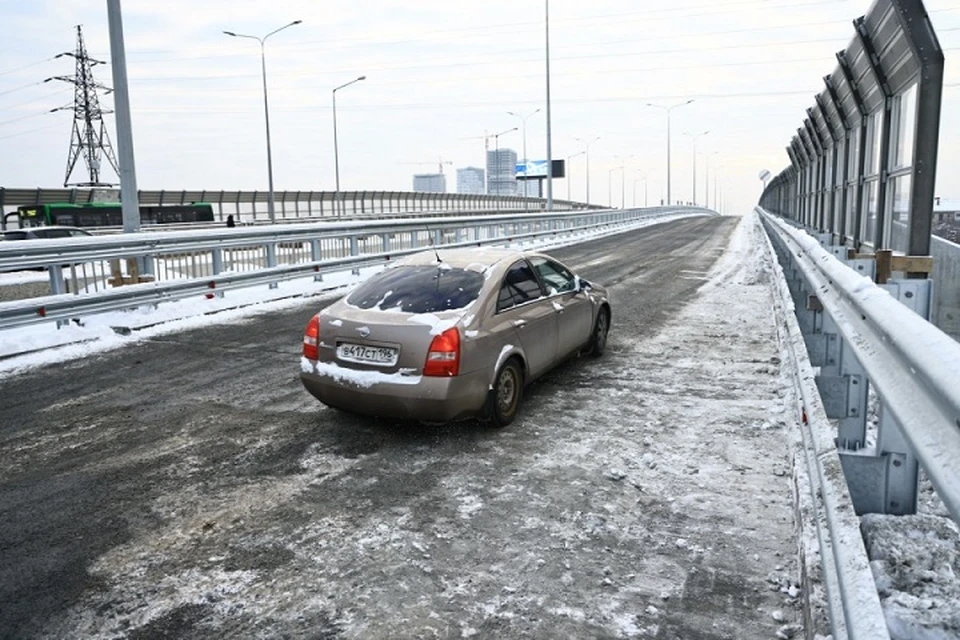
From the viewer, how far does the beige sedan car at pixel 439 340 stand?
18.1 ft

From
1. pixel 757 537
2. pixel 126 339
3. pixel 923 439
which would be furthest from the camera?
pixel 126 339

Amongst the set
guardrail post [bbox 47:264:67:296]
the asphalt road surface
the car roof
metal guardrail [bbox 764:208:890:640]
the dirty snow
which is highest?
the car roof

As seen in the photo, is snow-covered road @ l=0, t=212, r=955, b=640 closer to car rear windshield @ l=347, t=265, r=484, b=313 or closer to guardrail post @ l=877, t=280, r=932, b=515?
guardrail post @ l=877, t=280, r=932, b=515

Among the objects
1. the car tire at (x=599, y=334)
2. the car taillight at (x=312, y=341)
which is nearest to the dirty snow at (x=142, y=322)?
the car taillight at (x=312, y=341)

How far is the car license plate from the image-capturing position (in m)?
5.62

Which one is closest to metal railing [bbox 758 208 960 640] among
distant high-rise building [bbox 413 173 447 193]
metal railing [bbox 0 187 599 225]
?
metal railing [bbox 0 187 599 225]

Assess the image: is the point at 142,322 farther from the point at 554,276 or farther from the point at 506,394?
the point at 506,394

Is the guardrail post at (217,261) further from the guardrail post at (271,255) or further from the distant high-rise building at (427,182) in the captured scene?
the distant high-rise building at (427,182)

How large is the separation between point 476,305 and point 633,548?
2.59 meters

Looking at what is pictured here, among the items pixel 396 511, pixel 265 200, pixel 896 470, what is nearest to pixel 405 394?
pixel 396 511

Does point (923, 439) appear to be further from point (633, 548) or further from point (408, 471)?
point (408, 471)

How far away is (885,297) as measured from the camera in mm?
2754

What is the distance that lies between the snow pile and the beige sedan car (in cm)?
314

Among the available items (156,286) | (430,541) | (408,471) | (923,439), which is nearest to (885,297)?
(923,439)
